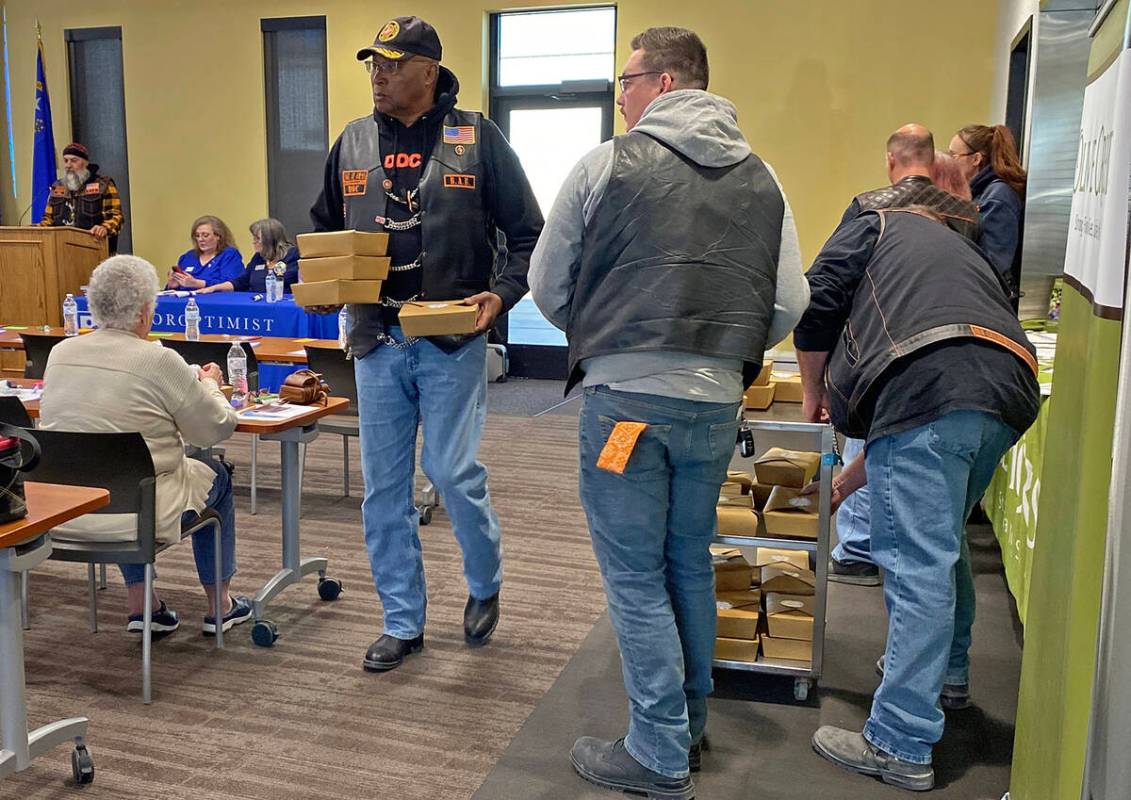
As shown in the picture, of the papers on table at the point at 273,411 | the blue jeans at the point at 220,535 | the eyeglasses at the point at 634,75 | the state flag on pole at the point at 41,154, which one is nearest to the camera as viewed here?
the eyeglasses at the point at 634,75

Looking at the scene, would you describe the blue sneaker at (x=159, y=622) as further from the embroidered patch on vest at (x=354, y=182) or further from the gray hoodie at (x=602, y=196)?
the gray hoodie at (x=602, y=196)

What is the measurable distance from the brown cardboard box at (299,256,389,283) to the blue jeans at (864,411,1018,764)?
141 centimetres

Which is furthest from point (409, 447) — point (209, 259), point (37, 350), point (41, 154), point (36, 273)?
point (41, 154)

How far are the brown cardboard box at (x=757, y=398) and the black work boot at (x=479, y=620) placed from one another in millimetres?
1016

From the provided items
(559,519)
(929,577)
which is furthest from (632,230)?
(559,519)

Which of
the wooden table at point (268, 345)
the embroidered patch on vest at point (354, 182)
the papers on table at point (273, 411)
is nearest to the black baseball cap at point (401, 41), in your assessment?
the embroidered patch on vest at point (354, 182)

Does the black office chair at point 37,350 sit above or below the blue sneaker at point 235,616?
above

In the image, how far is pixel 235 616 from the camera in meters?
3.19

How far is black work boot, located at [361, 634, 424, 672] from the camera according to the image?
9.40 ft

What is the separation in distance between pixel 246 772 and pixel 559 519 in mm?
2373

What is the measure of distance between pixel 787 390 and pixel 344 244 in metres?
1.34

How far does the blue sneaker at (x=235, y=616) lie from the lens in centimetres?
313

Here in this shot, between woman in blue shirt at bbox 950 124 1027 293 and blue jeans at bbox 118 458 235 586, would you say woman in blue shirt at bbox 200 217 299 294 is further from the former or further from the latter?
woman in blue shirt at bbox 950 124 1027 293

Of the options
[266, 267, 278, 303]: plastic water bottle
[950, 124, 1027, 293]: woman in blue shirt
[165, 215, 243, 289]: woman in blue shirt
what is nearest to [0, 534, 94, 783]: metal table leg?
[950, 124, 1027, 293]: woman in blue shirt
